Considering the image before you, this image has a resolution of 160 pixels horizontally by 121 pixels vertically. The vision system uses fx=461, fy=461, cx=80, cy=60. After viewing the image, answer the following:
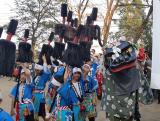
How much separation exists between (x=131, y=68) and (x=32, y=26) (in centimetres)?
1519

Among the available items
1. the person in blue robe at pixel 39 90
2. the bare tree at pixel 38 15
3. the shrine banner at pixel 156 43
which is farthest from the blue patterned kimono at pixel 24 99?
the bare tree at pixel 38 15

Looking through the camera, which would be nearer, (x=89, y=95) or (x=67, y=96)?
(x=67, y=96)

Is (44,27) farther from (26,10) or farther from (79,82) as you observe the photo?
(79,82)

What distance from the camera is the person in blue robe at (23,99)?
8594 millimetres

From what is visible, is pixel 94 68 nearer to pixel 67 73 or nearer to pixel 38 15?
pixel 67 73

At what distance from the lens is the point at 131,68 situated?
7.27 metres

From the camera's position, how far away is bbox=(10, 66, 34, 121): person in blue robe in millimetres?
8594

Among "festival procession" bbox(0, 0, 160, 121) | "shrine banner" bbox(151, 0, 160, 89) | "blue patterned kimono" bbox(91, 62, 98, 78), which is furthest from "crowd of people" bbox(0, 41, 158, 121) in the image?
"blue patterned kimono" bbox(91, 62, 98, 78)

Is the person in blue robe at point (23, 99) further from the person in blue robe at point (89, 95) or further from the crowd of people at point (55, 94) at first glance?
the person in blue robe at point (89, 95)

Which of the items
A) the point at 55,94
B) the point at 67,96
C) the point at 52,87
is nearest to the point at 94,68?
the point at 52,87

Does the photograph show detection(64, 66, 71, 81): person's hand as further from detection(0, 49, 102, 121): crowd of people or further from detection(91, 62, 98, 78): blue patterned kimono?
detection(91, 62, 98, 78): blue patterned kimono

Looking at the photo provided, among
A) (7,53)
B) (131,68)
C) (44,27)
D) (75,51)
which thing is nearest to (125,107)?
(131,68)

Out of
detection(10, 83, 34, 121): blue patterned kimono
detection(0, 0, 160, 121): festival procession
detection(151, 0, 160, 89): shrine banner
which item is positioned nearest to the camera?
detection(151, 0, 160, 89): shrine banner

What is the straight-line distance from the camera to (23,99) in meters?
8.66
